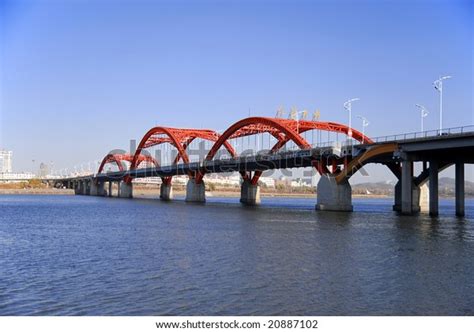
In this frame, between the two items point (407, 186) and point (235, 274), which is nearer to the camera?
point (235, 274)

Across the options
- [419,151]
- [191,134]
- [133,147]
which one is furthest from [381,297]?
[133,147]

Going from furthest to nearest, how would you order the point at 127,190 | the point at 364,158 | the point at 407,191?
the point at 127,190, the point at 364,158, the point at 407,191

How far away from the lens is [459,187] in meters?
80.4

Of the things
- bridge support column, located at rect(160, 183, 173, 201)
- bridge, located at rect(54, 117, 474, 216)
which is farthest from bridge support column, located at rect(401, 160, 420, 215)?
bridge support column, located at rect(160, 183, 173, 201)

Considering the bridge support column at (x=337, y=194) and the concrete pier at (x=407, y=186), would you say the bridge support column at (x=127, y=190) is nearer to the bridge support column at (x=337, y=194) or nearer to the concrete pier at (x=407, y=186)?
the bridge support column at (x=337, y=194)

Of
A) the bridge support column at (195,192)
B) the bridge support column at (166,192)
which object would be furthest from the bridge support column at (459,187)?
the bridge support column at (166,192)

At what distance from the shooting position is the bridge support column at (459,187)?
3162 inches

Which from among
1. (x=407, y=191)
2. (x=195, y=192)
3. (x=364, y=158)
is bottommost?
(x=195, y=192)

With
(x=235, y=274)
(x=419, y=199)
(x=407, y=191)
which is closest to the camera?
(x=235, y=274)

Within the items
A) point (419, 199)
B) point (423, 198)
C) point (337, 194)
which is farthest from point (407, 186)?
point (423, 198)

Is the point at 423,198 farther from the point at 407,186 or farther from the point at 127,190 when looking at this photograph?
the point at 127,190

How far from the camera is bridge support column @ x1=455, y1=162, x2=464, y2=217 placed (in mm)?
80312

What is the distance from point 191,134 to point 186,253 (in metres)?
119

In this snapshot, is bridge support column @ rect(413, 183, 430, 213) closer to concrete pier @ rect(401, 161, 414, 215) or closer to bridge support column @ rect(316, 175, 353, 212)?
bridge support column @ rect(316, 175, 353, 212)
